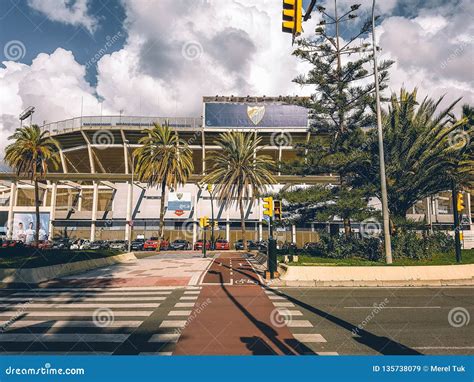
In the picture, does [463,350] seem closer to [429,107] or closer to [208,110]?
[429,107]

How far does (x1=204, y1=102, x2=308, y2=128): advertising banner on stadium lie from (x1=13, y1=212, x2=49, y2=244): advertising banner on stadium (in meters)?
30.3

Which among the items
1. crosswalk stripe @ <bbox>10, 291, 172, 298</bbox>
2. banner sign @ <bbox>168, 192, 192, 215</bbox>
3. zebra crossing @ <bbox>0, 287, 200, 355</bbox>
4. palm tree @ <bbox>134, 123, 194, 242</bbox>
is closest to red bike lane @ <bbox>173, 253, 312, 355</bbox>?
zebra crossing @ <bbox>0, 287, 200, 355</bbox>

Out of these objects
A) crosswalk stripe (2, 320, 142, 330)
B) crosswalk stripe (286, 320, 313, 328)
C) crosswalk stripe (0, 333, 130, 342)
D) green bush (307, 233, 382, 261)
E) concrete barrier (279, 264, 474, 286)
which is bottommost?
concrete barrier (279, 264, 474, 286)

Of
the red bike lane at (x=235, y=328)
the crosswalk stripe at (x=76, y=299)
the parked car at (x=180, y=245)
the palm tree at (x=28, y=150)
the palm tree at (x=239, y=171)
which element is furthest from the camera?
the parked car at (x=180, y=245)

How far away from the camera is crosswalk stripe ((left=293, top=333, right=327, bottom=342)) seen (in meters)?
7.67

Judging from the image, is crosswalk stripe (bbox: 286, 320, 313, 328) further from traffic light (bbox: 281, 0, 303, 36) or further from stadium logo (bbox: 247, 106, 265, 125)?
stadium logo (bbox: 247, 106, 265, 125)

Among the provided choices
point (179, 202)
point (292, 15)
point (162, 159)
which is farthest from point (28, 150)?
point (292, 15)

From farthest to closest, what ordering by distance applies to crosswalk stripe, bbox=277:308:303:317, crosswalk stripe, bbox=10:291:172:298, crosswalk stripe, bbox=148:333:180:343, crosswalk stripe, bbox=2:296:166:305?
crosswalk stripe, bbox=10:291:172:298 → crosswalk stripe, bbox=2:296:166:305 → crosswalk stripe, bbox=277:308:303:317 → crosswalk stripe, bbox=148:333:180:343

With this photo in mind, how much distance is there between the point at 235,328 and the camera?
8.58 m

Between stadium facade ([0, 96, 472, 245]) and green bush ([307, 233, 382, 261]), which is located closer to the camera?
green bush ([307, 233, 382, 261])

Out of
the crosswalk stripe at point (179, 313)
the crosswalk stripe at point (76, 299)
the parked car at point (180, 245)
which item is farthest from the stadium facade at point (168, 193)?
the crosswalk stripe at point (179, 313)

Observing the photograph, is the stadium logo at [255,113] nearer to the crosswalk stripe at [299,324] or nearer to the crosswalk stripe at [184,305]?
the crosswalk stripe at [184,305]

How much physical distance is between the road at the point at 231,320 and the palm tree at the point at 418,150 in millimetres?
8399

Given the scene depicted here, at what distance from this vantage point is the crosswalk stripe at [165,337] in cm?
762
